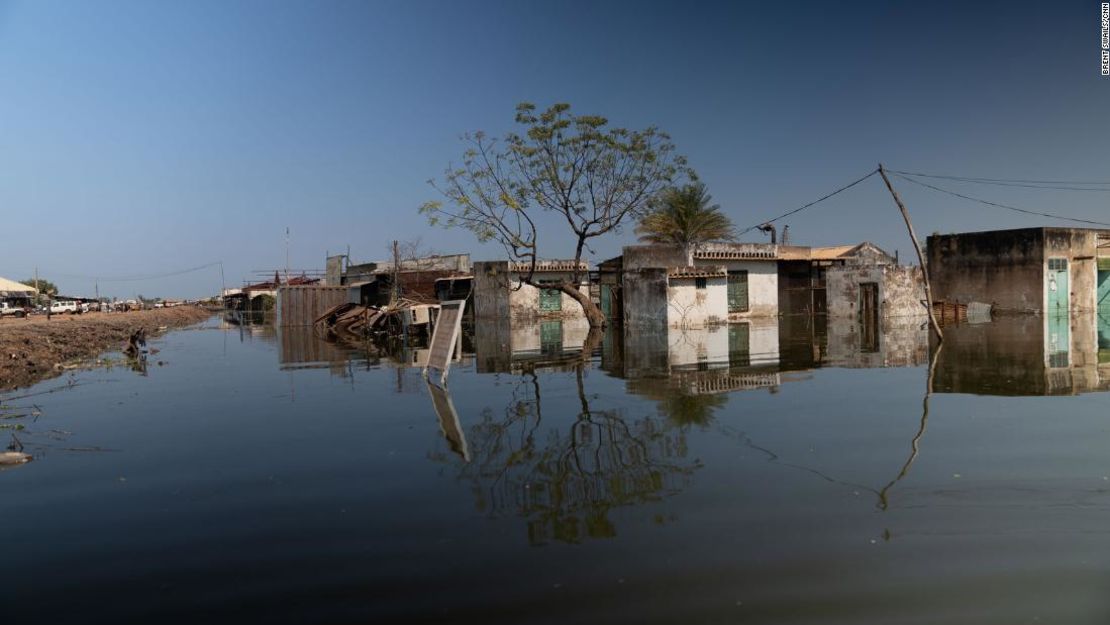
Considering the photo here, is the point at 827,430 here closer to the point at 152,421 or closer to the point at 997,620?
the point at 997,620

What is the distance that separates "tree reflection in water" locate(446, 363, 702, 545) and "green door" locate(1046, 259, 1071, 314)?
3019 centimetres

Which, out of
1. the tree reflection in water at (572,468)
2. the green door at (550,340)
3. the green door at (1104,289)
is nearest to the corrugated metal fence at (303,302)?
the green door at (550,340)

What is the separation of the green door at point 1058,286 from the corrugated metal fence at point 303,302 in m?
32.2

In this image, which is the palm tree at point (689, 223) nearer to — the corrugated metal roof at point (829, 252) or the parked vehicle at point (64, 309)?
the corrugated metal roof at point (829, 252)

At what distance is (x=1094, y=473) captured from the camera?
5.12m

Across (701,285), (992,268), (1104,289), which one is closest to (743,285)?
(701,285)

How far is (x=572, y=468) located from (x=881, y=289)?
88.8ft

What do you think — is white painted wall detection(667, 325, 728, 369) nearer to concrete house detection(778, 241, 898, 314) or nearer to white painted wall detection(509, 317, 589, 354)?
white painted wall detection(509, 317, 589, 354)

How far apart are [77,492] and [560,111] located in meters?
22.5

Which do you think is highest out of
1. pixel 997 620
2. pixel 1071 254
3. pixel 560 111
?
pixel 560 111

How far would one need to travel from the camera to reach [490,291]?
31.6m

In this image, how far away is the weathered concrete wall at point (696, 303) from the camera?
27.4m

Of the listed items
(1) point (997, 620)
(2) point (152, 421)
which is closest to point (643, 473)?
(1) point (997, 620)

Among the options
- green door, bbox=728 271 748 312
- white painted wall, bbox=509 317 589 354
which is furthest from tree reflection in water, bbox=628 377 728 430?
green door, bbox=728 271 748 312
